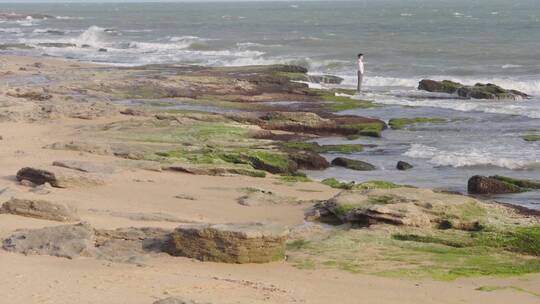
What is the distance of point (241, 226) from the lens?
11.2 m

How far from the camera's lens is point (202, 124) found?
24.3 m

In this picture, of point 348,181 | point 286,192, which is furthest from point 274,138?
point 286,192

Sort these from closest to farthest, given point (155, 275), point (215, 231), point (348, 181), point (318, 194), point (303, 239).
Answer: point (155, 275), point (215, 231), point (303, 239), point (318, 194), point (348, 181)

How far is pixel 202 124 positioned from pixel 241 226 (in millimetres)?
13291

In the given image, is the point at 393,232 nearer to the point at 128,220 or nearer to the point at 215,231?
the point at 215,231

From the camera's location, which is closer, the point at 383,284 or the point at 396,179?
the point at 383,284

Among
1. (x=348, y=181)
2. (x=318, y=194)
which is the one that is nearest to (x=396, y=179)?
(x=348, y=181)

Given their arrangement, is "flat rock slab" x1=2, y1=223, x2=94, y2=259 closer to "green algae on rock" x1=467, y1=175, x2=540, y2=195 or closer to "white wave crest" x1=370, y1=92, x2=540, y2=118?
"green algae on rock" x1=467, y1=175, x2=540, y2=195

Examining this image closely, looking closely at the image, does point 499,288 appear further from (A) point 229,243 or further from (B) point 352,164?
(B) point 352,164

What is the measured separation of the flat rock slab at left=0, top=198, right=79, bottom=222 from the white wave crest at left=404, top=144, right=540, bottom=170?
448 inches

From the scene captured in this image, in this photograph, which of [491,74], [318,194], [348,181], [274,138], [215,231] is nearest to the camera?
[215,231]

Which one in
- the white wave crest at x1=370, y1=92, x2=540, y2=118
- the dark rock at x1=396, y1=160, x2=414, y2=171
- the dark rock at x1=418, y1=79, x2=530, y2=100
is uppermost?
the dark rock at x1=418, y1=79, x2=530, y2=100

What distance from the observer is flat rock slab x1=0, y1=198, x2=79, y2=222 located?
12773 millimetres

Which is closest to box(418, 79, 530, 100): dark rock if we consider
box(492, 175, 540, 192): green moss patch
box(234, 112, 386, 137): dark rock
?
box(234, 112, 386, 137): dark rock
